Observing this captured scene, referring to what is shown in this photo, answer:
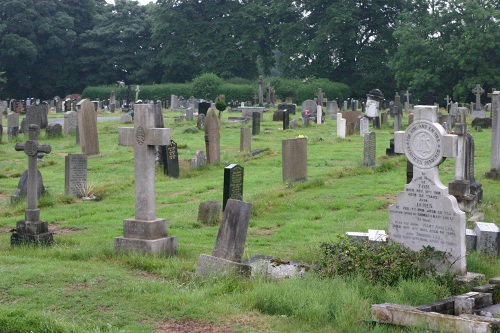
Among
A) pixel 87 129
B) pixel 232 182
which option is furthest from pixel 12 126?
pixel 232 182

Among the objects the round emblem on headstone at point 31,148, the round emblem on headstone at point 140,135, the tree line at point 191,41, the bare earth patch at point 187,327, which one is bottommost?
the bare earth patch at point 187,327

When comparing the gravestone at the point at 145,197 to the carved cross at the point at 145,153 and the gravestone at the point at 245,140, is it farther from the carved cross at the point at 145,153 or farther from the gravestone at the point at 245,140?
the gravestone at the point at 245,140

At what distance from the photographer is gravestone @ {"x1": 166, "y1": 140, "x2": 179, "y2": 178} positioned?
1991 cm

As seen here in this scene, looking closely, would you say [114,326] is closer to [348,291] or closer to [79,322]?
[79,322]

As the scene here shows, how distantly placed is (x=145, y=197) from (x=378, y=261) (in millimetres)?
3869

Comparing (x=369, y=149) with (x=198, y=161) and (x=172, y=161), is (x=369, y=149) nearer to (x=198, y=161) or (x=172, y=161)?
(x=198, y=161)

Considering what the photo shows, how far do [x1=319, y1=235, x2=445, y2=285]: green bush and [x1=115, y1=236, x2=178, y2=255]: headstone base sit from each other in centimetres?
255

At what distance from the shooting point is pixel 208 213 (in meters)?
13.8

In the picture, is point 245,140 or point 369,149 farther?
point 245,140

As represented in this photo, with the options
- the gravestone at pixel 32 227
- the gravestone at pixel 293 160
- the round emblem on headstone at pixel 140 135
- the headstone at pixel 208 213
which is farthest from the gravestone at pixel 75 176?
the round emblem on headstone at pixel 140 135

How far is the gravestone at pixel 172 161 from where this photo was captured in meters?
19.9

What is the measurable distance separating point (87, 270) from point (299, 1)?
203ft

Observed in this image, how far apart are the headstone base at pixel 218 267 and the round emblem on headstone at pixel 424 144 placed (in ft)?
8.31

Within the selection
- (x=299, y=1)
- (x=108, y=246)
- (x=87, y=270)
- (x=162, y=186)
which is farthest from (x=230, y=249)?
(x=299, y=1)
